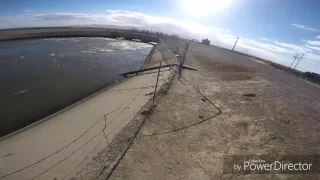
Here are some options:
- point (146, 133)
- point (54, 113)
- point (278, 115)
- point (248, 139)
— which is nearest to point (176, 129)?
point (146, 133)

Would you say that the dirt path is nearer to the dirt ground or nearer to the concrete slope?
the dirt ground

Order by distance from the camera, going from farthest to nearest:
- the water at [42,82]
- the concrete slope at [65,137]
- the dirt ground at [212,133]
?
the water at [42,82], the concrete slope at [65,137], the dirt ground at [212,133]

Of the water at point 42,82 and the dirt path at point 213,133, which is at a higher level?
the dirt path at point 213,133

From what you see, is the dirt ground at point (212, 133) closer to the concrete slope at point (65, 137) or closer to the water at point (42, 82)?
the concrete slope at point (65, 137)

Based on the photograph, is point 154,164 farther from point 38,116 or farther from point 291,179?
point 38,116

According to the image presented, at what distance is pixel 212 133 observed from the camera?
1323cm

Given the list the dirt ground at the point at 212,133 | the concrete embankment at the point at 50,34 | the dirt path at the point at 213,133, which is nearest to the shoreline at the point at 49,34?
the concrete embankment at the point at 50,34

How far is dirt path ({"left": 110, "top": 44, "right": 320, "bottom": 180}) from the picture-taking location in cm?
992

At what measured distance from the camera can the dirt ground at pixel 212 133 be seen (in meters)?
9.90

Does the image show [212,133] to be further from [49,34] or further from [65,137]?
[49,34]

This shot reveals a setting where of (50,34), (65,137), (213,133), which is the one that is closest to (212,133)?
(213,133)

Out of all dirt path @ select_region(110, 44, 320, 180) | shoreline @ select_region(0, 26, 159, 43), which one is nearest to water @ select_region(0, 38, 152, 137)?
dirt path @ select_region(110, 44, 320, 180)

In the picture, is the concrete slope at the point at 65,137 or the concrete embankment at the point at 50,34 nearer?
the concrete slope at the point at 65,137

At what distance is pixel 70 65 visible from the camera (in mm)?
35844
